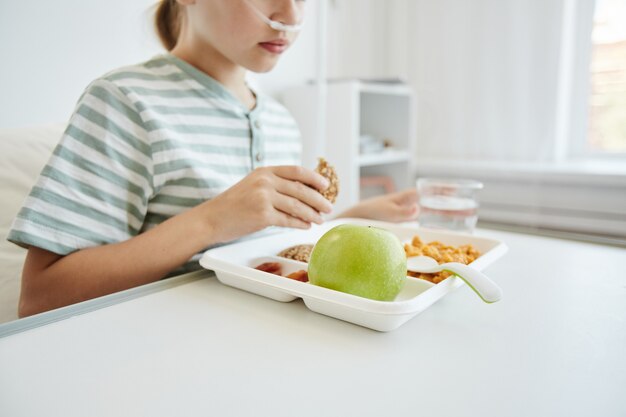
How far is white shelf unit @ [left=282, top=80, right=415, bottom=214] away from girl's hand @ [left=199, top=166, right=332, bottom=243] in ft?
3.32

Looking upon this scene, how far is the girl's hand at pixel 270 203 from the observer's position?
0.60 m

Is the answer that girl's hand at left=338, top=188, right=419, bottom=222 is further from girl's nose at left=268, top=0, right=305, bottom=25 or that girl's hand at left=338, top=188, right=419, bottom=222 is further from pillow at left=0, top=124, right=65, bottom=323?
pillow at left=0, top=124, right=65, bottom=323

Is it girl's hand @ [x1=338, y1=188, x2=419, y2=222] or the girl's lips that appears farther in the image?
girl's hand @ [x1=338, y1=188, x2=419, y2=222]

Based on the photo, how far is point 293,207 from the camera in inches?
23.9

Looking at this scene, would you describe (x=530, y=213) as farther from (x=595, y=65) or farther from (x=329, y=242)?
(x=329, y=242)

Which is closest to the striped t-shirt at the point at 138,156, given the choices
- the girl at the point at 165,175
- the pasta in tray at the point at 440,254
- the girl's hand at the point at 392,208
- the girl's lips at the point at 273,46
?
the girl at the point at 165,175

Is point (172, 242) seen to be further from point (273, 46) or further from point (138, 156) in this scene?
point (273, 46)

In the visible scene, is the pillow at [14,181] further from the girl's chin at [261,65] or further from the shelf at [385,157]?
the shelf at [385,157]

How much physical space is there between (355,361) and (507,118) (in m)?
1.58

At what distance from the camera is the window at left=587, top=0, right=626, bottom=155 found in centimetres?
155

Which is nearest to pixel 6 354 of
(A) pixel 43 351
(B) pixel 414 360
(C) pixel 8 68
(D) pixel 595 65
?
(A) pixel 43 351

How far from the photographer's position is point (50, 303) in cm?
62

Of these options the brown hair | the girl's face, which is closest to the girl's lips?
the girl's face

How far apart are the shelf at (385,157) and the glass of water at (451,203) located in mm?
821
